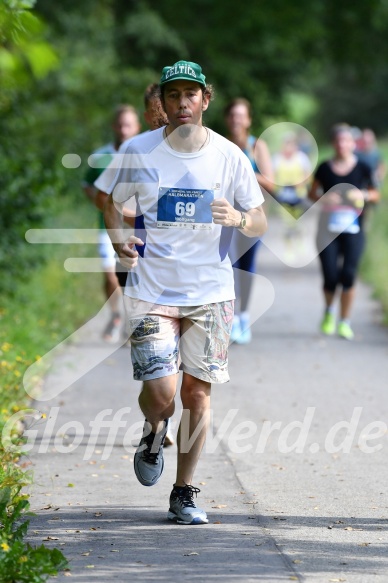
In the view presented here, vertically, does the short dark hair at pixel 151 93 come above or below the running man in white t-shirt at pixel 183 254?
above

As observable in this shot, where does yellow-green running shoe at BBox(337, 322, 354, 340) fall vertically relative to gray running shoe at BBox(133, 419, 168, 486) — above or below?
below

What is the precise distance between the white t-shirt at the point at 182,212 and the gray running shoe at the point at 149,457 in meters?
0.66

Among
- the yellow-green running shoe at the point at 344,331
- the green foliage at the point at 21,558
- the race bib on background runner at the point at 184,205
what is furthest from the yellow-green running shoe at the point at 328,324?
the green foliage at the point at 21,558

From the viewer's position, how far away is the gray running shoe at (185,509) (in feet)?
19.2

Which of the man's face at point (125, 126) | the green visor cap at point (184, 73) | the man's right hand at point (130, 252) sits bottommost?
the man's right hand at point (130, 252)

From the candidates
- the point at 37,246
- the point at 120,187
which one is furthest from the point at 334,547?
the point at 37,246

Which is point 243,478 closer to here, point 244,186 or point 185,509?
point 185,509

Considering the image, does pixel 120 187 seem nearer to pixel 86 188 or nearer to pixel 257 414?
pixel 257 414

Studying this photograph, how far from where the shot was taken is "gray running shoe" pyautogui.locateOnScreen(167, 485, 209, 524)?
19.2ft

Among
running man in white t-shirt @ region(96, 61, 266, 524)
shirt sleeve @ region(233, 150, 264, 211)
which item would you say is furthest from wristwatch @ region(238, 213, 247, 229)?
shirt sleeve @ region(233, 150, 264, 211)

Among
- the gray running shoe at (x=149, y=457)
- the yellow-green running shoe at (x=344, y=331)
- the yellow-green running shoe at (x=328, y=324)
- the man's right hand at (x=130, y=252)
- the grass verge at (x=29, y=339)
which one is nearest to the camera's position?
the grass verge at (x=29, y=339)

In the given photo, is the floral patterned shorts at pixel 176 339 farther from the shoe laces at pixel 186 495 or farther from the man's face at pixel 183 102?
the man's face at pixel 183 102

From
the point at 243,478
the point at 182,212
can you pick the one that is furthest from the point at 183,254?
the point at 243,478

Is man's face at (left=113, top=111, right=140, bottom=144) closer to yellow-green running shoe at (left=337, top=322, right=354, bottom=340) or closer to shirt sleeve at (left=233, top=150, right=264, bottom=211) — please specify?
yellow-green running shoe at (left=337, top=322, right=354, bottom=340)
